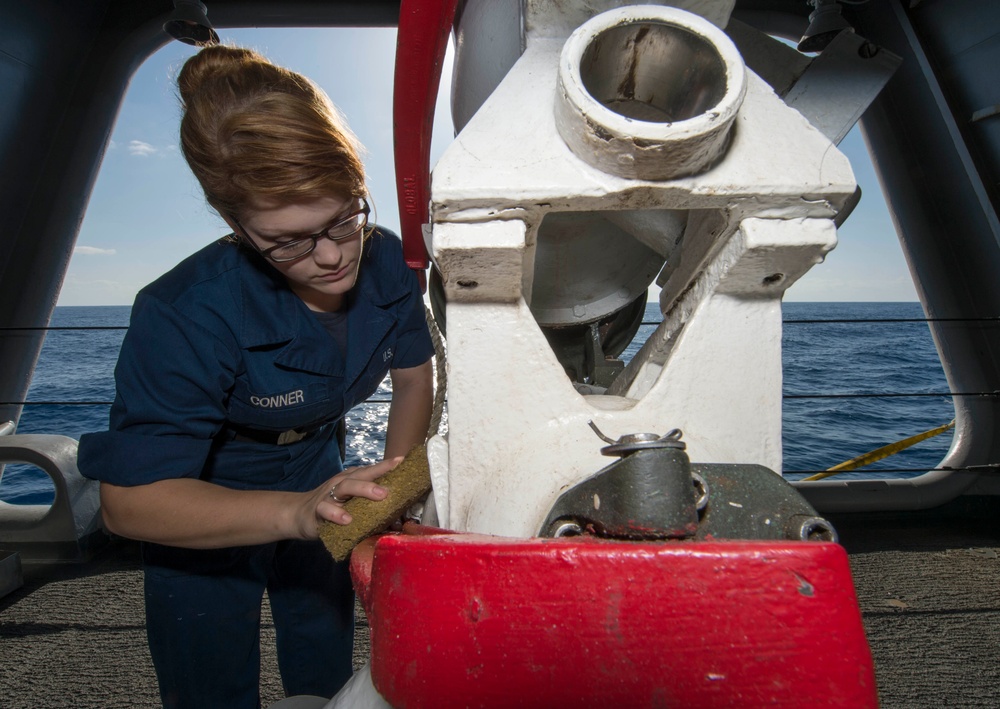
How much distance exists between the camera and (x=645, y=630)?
0.32 meters

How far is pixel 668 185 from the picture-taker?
1.70 feet

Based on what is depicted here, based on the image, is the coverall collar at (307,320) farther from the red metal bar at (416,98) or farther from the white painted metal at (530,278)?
the white painted metal at (530,278)

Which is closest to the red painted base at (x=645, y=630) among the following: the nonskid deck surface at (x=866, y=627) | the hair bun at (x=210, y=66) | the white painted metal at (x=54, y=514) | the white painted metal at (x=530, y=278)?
the white painted metal at (x=530, y=278)

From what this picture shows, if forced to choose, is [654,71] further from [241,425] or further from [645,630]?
[241,425]

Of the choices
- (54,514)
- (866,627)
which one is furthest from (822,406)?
(54,514)

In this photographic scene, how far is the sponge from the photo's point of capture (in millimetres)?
682

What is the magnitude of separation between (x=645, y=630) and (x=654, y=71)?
53 cm

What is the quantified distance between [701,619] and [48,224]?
10.9 ft

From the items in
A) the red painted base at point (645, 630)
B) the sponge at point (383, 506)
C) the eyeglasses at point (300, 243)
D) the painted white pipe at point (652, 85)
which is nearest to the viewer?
the red painted base at point (645, 630)

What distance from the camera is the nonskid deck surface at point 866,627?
59.7 inches

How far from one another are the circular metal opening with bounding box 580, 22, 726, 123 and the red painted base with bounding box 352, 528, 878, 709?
420 millimetres

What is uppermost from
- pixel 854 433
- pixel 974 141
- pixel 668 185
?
pixel 668 185

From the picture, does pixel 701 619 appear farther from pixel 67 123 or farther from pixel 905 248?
pixel 67 123

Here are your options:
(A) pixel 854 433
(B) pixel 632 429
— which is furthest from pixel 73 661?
(A) pixel 854 433
